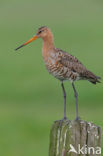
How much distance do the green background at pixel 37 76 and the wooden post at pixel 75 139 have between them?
190 inches

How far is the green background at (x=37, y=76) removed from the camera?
13015 mm

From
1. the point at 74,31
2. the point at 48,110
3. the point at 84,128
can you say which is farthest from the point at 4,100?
the point at 74,31

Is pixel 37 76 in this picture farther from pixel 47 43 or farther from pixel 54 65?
pixel 54 65

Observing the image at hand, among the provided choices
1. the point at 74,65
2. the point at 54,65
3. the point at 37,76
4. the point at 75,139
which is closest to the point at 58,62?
the point at 54,65

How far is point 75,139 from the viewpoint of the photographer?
598 cm

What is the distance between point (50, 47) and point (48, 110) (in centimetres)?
690

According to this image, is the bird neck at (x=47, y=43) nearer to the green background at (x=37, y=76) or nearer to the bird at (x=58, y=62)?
the bird at (x=58, y=62)

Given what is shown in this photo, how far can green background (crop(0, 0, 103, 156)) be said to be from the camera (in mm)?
13015

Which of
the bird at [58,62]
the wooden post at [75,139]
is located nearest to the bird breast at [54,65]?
the bird at [58,62]

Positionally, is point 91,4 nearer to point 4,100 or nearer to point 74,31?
point 74,31

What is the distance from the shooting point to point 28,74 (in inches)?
835

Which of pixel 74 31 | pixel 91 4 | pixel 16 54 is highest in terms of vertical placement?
pixel 91 4

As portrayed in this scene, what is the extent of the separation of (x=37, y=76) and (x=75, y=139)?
48.3 feet

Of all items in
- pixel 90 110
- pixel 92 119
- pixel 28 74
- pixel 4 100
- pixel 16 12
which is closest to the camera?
pixel 92 119
